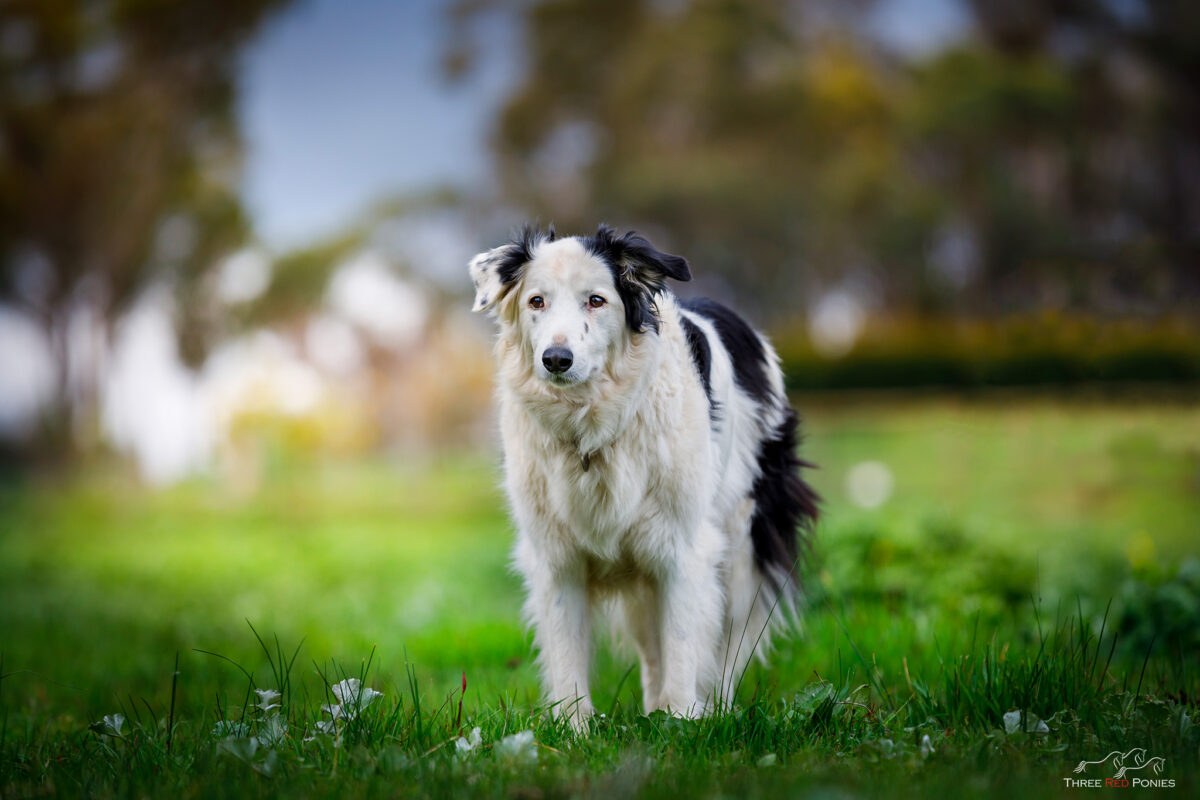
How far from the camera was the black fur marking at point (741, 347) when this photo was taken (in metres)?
4.50

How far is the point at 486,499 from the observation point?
1855cm

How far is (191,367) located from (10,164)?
5.35 meters

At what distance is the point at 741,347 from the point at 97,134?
745 inches

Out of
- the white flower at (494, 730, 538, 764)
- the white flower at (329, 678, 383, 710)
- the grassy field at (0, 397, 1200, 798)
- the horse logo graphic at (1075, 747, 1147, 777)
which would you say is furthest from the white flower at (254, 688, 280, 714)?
the horse logo graphic at (1075, 747, 1147, 777)

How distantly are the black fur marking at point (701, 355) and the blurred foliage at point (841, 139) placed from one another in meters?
17.3

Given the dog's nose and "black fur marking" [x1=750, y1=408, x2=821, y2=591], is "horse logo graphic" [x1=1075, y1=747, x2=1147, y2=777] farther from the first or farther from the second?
the dog's nose

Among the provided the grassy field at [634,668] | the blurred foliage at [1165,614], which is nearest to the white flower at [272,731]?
the grassy field at [634,668]

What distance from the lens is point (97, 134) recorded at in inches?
771

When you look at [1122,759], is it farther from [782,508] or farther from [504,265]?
[504,265]

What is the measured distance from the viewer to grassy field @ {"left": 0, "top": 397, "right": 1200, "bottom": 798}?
2807 millimetres

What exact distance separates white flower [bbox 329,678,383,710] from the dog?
0.65 metres

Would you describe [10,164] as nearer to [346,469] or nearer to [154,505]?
[154,505]

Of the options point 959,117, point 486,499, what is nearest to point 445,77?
point 486,499

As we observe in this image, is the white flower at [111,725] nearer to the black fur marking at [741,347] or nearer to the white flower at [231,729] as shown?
the white flower at [231,729]
